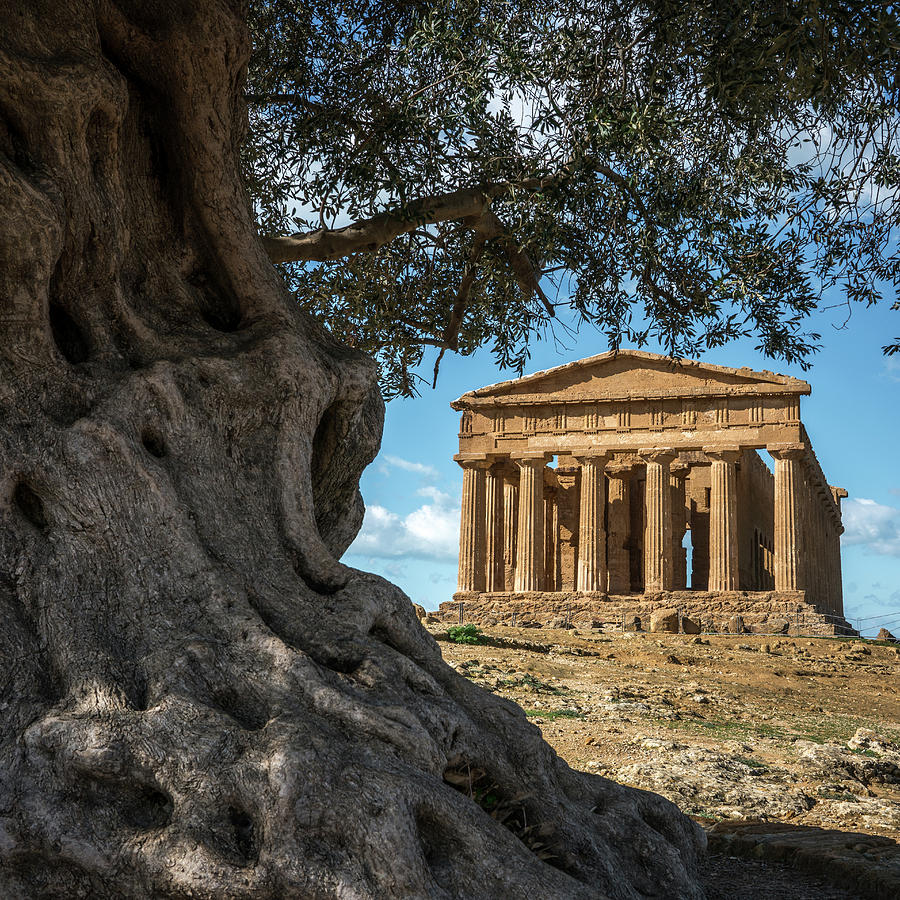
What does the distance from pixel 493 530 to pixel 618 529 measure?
5.96 meters

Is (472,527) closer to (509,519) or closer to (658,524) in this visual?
(509,519)

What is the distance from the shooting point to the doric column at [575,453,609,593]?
1519 inches

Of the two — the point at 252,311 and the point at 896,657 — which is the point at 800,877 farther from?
the point at 896,657

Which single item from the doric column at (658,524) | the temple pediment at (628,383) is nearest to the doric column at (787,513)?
the temple pediment at (628,383)

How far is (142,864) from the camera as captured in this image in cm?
313

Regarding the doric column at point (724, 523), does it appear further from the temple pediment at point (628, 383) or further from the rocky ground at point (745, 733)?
the rocky ground at point (745, 733)

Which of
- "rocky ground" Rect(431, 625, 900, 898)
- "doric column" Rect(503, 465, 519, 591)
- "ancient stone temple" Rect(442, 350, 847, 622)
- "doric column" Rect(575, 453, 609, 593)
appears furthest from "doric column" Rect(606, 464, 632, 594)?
"rocky ground" Rect(431, 625, 900, 898)

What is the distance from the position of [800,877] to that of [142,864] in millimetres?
3382

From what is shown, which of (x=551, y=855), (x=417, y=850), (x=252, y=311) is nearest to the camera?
(x=417, y=850)

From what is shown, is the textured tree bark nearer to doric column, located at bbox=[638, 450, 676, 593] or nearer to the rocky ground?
the rocky ground

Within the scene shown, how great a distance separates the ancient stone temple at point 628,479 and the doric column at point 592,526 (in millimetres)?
53

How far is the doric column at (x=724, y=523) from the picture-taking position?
37.4 m

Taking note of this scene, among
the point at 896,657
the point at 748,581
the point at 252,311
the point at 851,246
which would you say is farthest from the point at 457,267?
the point at 748,581

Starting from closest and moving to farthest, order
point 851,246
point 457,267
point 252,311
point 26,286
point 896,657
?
point 26,286 → point 252,311 → point 851,246 → point 457,267 → point 896,657
